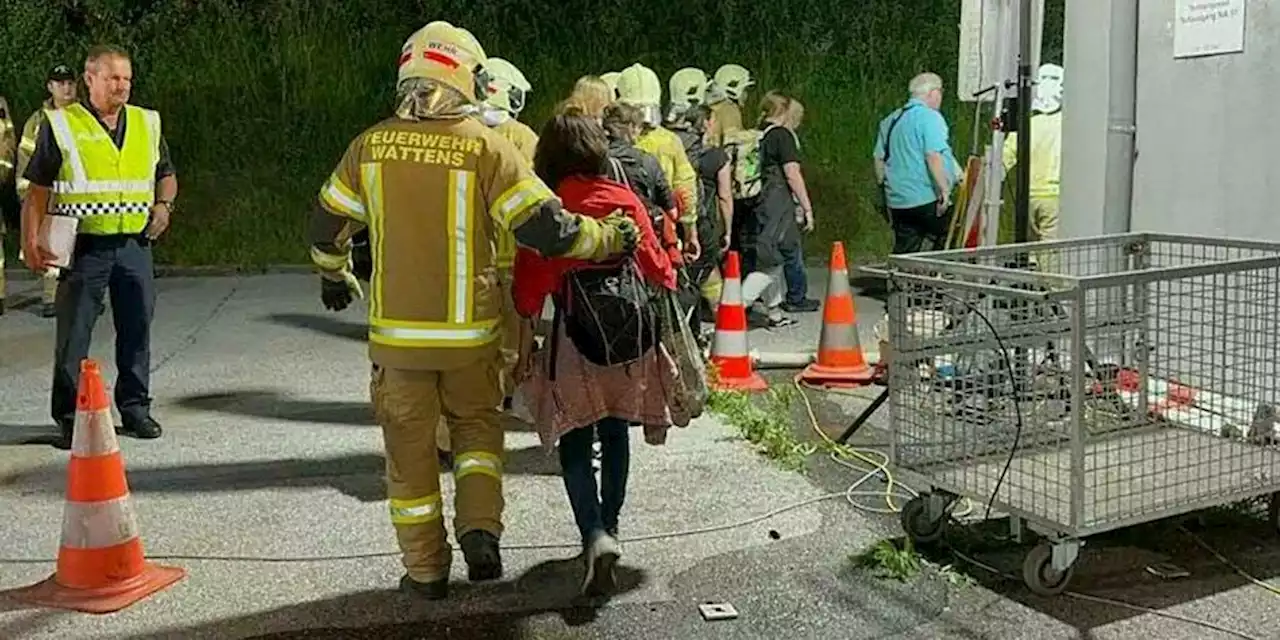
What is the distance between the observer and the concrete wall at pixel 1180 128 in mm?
5512

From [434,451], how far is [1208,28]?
146 inches

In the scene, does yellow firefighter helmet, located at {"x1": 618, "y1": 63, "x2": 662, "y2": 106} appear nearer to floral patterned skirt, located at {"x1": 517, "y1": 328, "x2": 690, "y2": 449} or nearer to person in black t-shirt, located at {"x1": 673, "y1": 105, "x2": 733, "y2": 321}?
person in black t-shirt, located at {"x1": 673, "y1": 105, "x2": 733, "y2": 321}

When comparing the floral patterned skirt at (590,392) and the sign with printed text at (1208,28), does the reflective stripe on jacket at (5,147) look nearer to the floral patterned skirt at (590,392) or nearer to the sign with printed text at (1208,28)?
the floral patterned skirt at (590,392)

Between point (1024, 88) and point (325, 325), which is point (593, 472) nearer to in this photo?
point (1024, 88)

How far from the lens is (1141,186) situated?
20.1ft

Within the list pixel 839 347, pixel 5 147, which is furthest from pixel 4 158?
pixel 839 347

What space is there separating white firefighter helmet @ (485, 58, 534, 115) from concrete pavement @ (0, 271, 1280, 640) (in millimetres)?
1558

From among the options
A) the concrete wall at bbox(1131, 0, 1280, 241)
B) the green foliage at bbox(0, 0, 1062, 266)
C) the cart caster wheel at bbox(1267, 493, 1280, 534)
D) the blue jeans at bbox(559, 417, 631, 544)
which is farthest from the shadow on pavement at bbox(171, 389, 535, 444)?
the green foliage at bbox(0, 0, 1062, 266)

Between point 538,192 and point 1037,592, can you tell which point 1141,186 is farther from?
point 538,192

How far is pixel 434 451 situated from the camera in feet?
14.1

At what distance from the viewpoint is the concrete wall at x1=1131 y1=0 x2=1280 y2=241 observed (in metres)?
5.50

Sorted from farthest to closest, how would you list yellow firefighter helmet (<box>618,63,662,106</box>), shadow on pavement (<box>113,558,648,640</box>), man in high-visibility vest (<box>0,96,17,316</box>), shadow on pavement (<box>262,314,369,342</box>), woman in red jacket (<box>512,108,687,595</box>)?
man in high-visibility vest (<box>0,96,17,316</box>) → shadow on pavement (<box>262,314,369,342</box>) → yellow firefighter helmet (<box>618,63,662,106</box>) → woman in red jacket (<box>512,108,687,595</box>) → shadow on pavement (<box>113,558,648,640</box>)

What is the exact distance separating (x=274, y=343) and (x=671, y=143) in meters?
3.51

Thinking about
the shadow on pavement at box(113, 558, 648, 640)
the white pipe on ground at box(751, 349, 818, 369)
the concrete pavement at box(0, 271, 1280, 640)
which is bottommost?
the shadow on pavement at box(113, 558, 648, 640)
